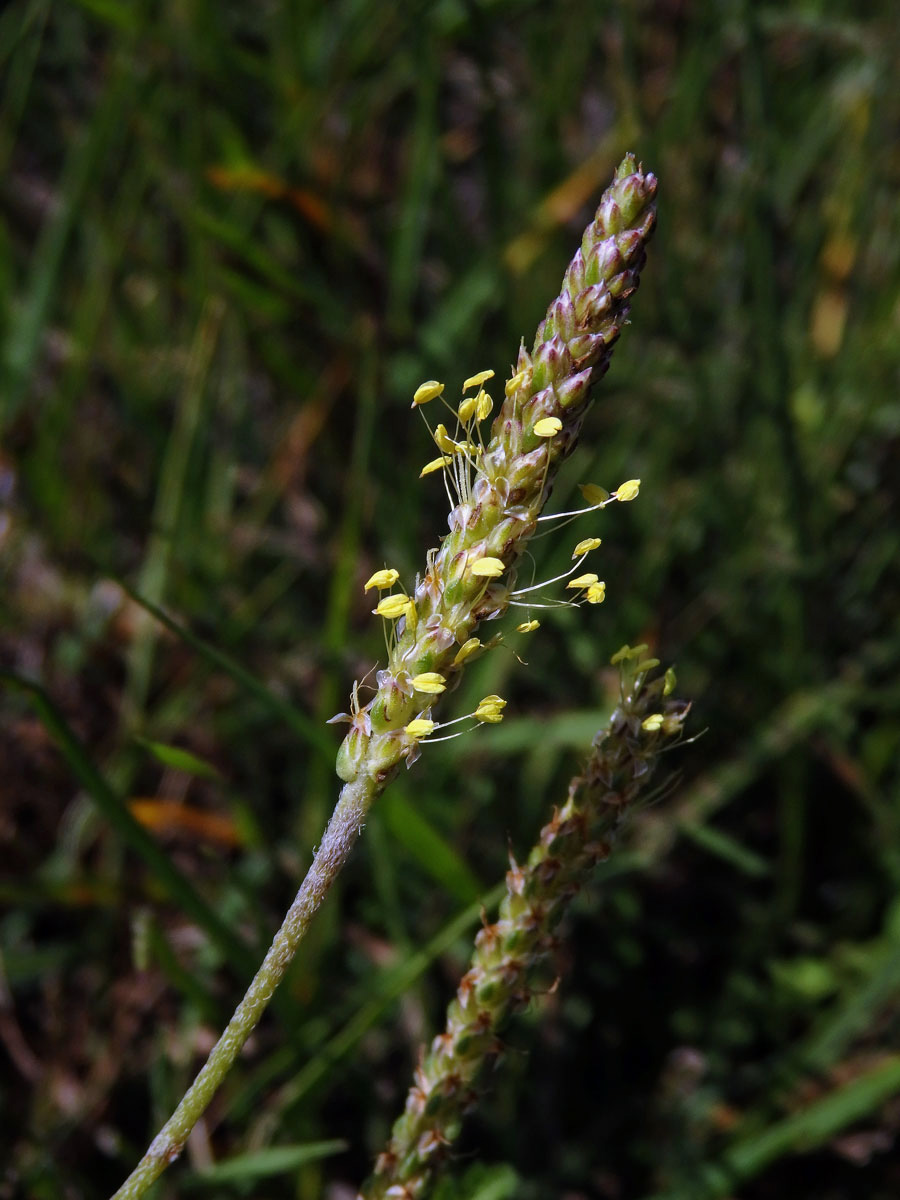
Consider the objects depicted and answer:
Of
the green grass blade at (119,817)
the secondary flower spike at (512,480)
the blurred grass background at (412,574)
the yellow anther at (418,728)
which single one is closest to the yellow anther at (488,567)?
the secondary flower spike at (512,480)

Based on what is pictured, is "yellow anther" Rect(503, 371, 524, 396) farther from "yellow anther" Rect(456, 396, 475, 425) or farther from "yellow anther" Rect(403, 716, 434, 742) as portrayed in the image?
"yellow anther" Rect(403, 716, 434, 742)

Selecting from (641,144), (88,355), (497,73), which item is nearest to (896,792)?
(641,144)

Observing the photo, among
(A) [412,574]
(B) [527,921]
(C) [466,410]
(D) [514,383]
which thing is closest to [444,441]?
(C) [466,410]

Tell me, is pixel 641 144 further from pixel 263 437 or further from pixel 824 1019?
pixel 824 1019

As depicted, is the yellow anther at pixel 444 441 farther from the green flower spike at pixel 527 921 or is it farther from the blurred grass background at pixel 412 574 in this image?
the blurred grass background at pixel 412 574

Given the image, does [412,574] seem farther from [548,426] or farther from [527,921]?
[548,426]

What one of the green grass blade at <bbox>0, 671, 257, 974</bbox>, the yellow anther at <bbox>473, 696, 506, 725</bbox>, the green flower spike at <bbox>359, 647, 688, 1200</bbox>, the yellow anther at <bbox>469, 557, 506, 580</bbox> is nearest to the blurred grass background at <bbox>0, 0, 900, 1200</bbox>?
the green grass blade at <bbox>0, 671, 257, 974</bbox>
